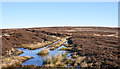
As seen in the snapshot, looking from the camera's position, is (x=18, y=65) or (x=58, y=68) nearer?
(x=58, y=68)

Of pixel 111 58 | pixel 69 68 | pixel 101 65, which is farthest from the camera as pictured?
pixel 111 58

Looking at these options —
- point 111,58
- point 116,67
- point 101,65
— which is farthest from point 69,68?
point 111,58

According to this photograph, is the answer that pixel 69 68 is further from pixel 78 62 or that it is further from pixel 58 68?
pixel 78 62

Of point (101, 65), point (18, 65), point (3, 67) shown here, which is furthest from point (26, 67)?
point (101, 65)

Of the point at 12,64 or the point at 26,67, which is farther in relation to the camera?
the point at 12,64

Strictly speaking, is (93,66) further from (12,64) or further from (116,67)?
(12,64)

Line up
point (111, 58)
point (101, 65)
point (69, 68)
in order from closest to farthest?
point (69, 68) → point (101, 65) → point (111, 58)

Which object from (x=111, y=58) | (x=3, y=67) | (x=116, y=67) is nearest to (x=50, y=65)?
(x=3, y=67)

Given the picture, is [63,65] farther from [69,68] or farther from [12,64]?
[12,64]
